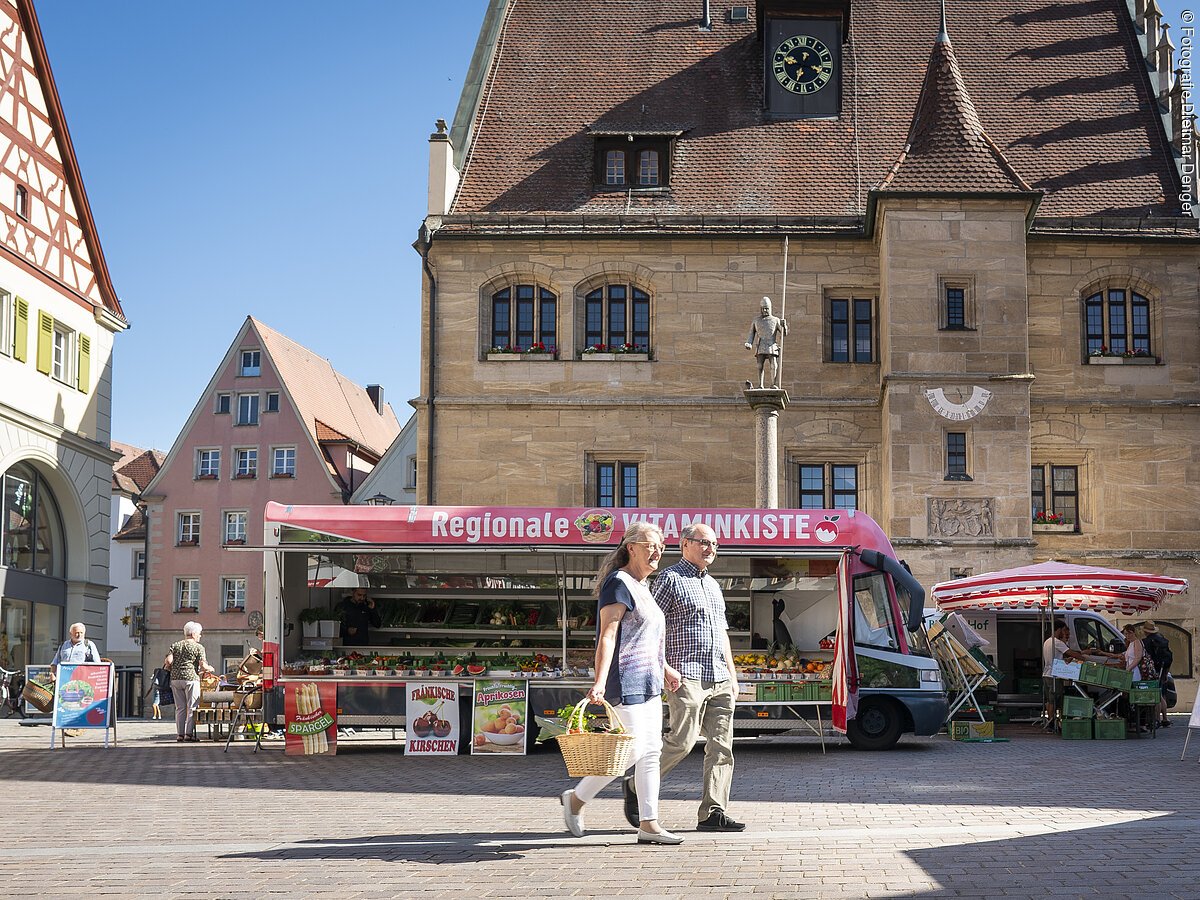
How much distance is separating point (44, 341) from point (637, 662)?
962 inches

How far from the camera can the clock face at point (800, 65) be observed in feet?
112

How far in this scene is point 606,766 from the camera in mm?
8508

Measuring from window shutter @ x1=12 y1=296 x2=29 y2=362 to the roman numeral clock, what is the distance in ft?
51.4

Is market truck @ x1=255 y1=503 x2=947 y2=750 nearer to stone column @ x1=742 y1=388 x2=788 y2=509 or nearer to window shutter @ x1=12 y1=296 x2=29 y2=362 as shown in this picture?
stone column @ x1=742 y1=388 x2=788 y2=509

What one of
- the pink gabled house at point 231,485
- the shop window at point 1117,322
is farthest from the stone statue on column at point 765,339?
the pink gabled house at point 231,485

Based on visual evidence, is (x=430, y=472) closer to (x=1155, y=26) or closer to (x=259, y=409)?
(x=1155, y=26)

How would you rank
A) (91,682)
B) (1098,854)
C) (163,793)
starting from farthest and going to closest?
1. (91,682)
2. (163,793)
3. (1098,854)

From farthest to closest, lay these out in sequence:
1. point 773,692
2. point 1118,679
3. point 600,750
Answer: point 1118,679 < point 773,692 < point 600,750

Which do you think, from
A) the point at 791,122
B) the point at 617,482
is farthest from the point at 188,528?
the point at 791,122

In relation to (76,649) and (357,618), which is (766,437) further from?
(76,649)

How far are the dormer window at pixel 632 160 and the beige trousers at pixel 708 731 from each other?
23.8 m

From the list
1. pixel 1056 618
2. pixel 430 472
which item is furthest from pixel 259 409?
pixel 1056 618

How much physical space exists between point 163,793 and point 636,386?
63.8ft

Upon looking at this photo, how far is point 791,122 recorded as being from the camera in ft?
110
